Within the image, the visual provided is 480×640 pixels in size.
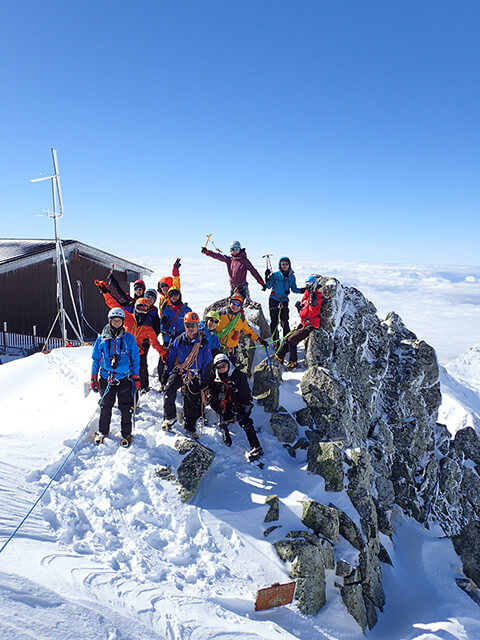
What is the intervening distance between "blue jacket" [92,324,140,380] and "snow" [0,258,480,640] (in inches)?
54.8

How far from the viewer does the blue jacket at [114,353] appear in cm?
761

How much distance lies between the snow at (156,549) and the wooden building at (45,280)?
13446 mm

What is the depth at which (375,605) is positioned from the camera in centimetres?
738

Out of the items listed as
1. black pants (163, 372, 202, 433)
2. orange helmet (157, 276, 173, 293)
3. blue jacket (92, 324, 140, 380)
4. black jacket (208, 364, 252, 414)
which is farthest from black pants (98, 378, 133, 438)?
orange helmet (157, 276, 173, 293)

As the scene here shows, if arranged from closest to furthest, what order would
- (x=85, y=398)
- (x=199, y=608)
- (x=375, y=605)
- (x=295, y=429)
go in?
(x=199, y=608) → (x=375, y=605) → (x=295, y=429) → (x=85, y=398)

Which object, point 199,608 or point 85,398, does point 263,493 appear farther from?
point 85,398

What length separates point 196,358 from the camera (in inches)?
327

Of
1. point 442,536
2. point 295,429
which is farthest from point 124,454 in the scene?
point 442,536

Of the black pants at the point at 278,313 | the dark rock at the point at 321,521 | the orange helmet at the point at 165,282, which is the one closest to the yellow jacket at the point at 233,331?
the orange helmet at the point at 165,282

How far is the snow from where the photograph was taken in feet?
14.6

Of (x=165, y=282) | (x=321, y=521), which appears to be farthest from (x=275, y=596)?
(x=165, y=282)

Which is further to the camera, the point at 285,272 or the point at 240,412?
the point at 285,272

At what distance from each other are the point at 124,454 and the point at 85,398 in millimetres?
3188

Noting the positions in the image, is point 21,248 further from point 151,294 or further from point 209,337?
point 209,337
